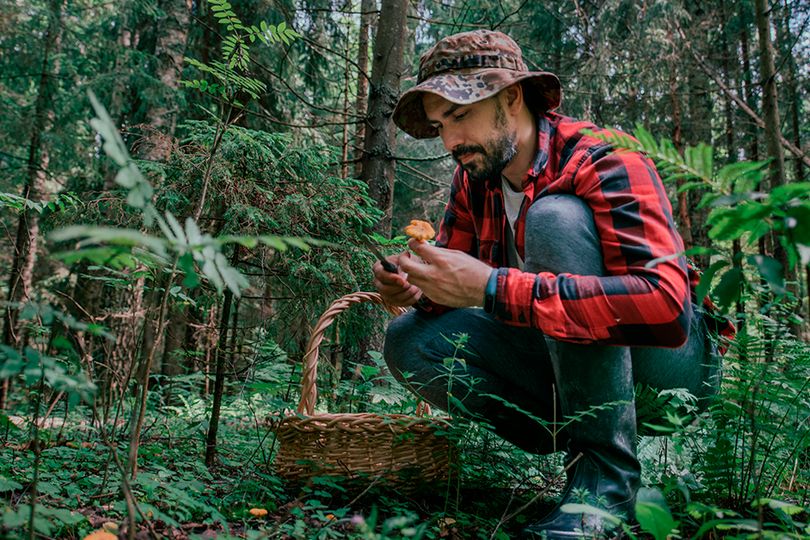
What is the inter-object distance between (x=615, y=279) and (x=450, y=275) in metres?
0.50

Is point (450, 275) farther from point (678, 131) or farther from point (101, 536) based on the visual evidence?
point (678, 131)

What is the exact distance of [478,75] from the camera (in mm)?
2154

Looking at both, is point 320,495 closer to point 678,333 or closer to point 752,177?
point 678,333

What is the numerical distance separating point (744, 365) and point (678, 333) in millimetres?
316

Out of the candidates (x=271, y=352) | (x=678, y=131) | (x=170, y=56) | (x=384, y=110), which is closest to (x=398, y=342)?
(x=271, y=352)

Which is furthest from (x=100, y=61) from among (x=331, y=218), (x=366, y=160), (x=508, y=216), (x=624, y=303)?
(x=624, y=303)

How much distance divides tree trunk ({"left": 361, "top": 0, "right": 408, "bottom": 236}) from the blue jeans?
2.00 m

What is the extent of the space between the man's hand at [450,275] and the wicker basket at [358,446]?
491 mm

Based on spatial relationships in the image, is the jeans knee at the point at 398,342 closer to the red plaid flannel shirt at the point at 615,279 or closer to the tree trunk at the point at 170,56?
the red plaid flannel shirt at the point at 615,279

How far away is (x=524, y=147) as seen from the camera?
2334 mm

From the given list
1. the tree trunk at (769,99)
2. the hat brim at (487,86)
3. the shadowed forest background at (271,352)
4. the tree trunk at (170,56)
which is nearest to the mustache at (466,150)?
the hat brim at (487,86)

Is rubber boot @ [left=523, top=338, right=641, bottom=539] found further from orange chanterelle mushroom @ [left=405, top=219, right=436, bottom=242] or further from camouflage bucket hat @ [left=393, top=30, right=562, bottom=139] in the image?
camouflage bucket hat @ [left=393, top=30, right=562, bottom=139]

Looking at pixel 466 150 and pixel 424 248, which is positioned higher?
pixel 466 150

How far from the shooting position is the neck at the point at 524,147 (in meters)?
2.31
